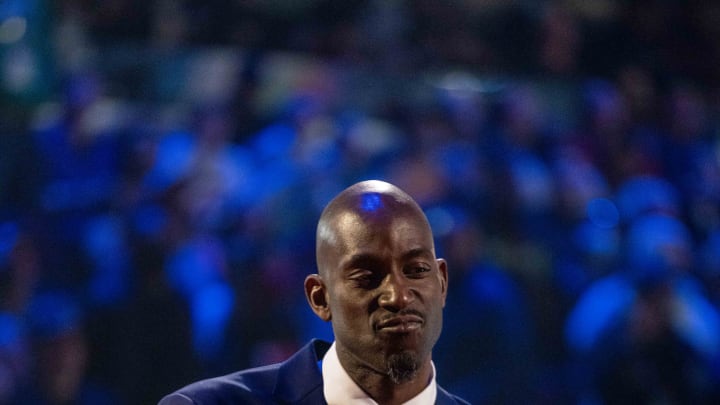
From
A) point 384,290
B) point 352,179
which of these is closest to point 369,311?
point 384,290

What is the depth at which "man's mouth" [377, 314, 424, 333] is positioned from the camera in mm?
1916

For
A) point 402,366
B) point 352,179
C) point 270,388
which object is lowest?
point 352,179

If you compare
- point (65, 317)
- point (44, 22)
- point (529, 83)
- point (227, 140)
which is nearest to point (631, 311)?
point (529, 83)

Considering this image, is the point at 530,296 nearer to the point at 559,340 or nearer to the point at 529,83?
the point at 559,340

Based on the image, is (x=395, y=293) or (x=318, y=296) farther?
(x=318, y=296)

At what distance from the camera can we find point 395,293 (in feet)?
6.31

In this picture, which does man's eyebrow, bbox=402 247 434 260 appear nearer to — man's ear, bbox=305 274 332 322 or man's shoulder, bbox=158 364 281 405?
man's ear, bbox=305 274 332 322

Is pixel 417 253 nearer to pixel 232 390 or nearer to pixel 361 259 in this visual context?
pixel 361 259

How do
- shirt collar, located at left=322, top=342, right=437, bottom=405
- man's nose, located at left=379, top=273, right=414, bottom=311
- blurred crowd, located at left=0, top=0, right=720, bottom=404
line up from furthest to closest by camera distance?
blurred crowd, located at left=0, top=0, right=720, bottom=404, shirt collar, located at left=322, top=342, right=437, bottom=405, man's nose, located at left=379, top=273, right=414, bottom=311

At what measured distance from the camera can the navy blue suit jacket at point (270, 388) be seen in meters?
2.03

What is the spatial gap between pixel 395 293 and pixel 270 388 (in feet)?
1.33

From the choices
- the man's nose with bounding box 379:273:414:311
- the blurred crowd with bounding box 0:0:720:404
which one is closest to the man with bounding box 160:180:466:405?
the man's nose with bounding box 379:273:414:311

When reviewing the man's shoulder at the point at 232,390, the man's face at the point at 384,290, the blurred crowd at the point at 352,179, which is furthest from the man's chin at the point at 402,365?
the blurred crowd at the point at 352,179

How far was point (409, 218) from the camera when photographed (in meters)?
2.04
